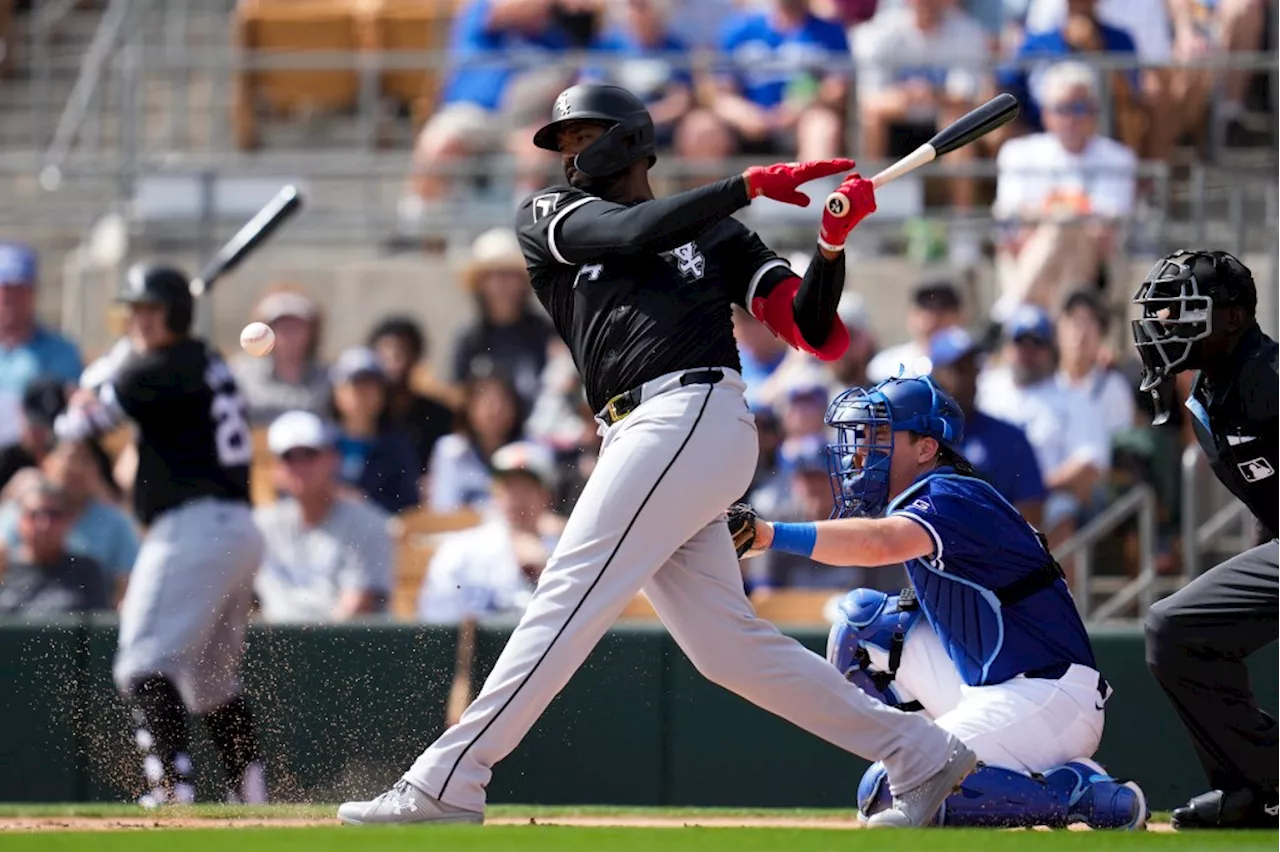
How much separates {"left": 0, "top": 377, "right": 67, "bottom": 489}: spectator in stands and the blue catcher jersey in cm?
564

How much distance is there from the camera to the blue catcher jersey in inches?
242

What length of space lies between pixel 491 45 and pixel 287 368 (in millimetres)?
2653

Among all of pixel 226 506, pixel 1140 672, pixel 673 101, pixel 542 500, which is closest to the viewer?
pixel 1140 672

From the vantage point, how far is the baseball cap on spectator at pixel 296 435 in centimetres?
970

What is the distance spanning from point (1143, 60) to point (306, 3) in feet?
18.3

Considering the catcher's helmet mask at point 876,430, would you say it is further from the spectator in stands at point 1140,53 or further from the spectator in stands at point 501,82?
the spectator in stands at point 501,82

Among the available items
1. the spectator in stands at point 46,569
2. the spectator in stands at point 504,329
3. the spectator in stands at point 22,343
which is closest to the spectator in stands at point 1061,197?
the spectator in stands at point 504,329

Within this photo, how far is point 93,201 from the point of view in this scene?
524 inches

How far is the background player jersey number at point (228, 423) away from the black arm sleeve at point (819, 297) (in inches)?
147

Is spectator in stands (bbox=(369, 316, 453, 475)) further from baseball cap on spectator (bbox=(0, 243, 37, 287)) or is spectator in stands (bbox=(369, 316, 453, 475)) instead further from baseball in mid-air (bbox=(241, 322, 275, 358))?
baseball in mid-air (bbox=(241, 322, 275, 358))

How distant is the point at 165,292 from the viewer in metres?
8.91

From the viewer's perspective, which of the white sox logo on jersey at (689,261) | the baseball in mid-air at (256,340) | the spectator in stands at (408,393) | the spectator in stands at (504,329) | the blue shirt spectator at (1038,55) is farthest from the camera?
the blue shirt spectator at (1038,55)

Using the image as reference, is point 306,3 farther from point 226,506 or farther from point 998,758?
point 998,758

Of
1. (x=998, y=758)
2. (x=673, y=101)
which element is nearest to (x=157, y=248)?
(x=673, y=101)
